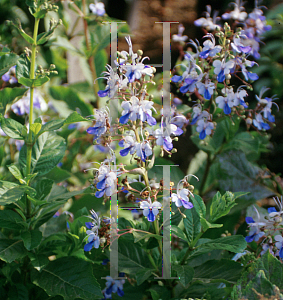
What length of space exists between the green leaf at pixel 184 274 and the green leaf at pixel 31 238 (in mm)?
331

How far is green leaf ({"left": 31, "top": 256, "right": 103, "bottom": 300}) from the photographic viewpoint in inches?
32.2

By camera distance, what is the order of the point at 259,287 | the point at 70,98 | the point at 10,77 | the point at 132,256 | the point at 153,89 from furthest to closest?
the point at 153,89, the point at 70,98, the point at 10,77, the point at 132,256, the point at 259,287

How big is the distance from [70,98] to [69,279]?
840mm

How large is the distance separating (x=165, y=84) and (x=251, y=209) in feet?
1.75

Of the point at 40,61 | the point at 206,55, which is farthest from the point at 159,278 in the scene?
the point at 40,61

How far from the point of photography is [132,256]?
95cm

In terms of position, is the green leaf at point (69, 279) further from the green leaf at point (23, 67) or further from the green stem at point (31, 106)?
the green leaf at point (23, 67)

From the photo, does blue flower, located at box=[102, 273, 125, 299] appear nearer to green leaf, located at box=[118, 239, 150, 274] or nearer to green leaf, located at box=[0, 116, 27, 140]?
green leaf, located at box=[118, 239, 150, 274]

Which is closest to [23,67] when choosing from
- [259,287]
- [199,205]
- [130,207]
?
[130,207]

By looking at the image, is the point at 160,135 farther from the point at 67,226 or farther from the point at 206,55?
the point at 67,226

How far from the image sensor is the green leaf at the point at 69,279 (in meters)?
0.82

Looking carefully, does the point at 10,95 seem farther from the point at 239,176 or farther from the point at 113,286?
the point at 239,176

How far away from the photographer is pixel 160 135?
2.43ft

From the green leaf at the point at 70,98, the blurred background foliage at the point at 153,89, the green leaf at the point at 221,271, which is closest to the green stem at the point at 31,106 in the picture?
the blurred background foliage at the point at 153,89
